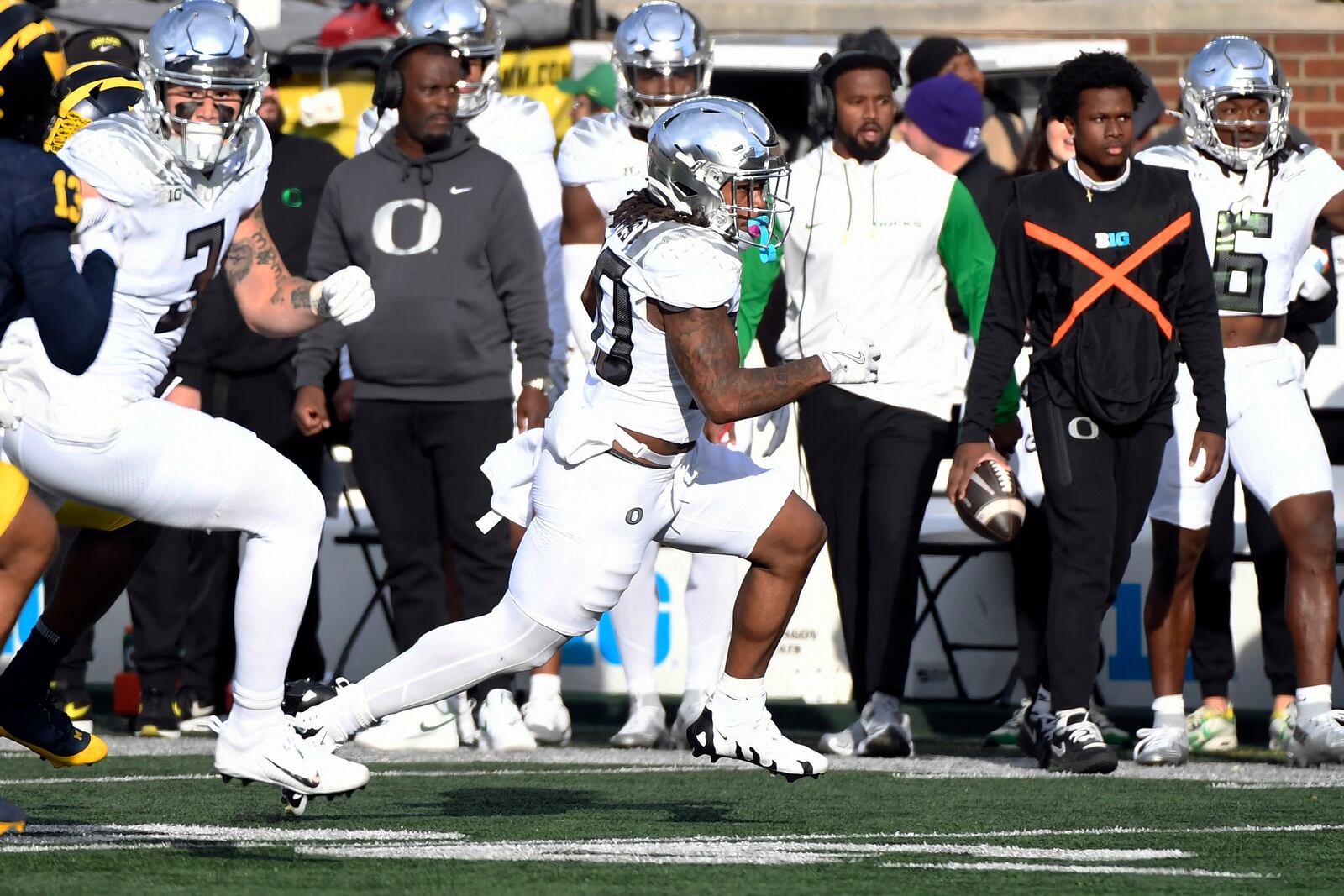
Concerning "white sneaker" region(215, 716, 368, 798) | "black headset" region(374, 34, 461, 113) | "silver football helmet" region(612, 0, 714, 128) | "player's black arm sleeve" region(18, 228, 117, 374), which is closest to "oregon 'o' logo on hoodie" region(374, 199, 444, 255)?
"black headset" region(374, 34, 461, 113)

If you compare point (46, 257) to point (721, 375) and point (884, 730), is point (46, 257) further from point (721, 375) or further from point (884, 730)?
point (884, 730)

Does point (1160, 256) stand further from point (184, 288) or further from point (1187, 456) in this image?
point (184, 288)

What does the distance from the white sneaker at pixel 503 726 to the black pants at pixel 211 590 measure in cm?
84

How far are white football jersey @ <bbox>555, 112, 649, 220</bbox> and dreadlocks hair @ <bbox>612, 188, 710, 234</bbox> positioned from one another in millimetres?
2091

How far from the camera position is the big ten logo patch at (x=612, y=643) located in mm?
9000

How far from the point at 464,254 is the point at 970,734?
8.30ft

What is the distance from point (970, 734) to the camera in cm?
847

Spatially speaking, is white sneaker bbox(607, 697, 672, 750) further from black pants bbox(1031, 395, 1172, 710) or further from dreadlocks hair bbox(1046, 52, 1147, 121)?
dreadlocks hair bbox(1046, 52, 1147, 121)

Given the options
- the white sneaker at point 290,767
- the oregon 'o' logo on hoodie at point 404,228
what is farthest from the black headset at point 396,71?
the white sneaker at point 290,767


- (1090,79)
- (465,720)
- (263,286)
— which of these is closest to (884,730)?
(465,720)

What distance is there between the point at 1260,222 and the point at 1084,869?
3.26 metres

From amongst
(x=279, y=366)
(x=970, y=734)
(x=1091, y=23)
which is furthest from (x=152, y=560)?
(x=1091, y=23)

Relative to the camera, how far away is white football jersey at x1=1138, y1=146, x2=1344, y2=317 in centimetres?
721

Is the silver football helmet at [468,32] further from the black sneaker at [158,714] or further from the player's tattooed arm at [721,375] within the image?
the player's tattooed arm at [721,375]
